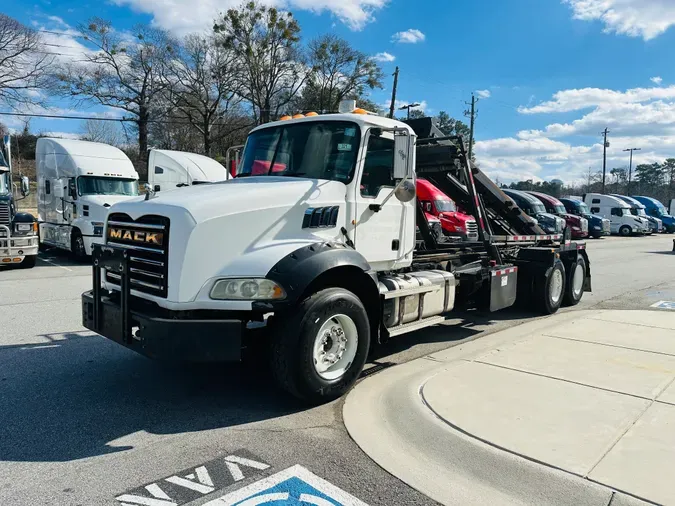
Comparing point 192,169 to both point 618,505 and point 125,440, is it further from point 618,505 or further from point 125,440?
point 618,505

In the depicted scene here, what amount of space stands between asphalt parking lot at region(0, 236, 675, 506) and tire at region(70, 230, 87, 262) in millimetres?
8327

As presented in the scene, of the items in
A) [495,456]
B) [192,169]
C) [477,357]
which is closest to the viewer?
[495,456]

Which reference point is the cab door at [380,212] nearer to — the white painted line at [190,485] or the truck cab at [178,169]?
the white painted line at [190,485]

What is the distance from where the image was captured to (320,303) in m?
4.43

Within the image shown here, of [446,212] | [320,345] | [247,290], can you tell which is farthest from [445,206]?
[247,290]

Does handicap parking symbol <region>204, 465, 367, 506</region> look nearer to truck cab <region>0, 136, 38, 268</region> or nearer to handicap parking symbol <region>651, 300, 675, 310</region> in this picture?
handicap parking symbol <region>651, 300, 675, 310</region>

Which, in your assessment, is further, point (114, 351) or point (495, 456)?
point (114, 351)

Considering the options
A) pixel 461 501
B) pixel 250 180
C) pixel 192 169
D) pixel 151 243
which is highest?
pixel 192 169

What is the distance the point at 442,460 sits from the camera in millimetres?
3637

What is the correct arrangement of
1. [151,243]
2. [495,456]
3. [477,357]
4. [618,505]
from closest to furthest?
[618,505] < [495,456] < [151,243] < [477,357]

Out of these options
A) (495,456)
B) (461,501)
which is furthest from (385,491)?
(495,456)

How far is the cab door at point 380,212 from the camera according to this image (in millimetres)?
5344

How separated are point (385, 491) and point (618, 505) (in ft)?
4.41

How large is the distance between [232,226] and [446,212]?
8.36m
